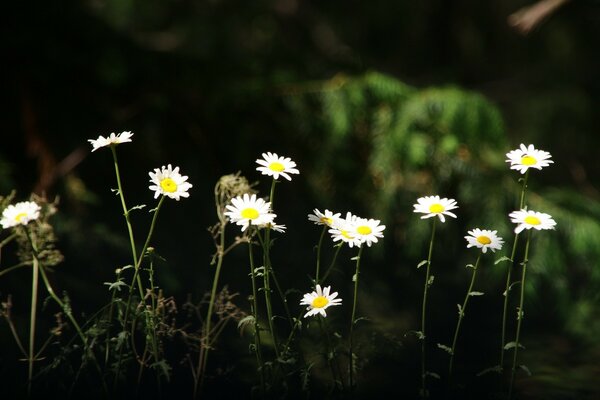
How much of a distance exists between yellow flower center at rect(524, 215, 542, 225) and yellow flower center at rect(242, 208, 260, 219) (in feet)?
1.23

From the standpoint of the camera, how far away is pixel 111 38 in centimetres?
220

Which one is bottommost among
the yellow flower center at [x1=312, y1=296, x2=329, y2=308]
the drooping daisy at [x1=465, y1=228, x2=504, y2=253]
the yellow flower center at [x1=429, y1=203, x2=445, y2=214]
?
the yellow flower center at [x1=312, y1=296, x2=329, y2=308]

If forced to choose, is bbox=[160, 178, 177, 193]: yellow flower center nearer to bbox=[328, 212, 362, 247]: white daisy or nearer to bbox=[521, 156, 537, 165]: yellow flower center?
bbox=[328, 212, 362, 247]: white daisy

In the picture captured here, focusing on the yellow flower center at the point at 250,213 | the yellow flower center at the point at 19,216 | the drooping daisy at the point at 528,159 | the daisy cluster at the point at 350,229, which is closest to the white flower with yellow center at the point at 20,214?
the yellow flower center at the point at 19,216

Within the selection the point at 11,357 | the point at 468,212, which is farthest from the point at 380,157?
the point at 11,357

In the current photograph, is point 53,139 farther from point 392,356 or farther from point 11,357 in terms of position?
point 392,356

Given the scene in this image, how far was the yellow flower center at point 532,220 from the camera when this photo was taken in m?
1.00

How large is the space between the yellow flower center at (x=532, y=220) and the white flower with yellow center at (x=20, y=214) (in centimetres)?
66

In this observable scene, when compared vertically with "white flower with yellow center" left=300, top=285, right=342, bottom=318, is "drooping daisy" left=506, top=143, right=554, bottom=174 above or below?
above

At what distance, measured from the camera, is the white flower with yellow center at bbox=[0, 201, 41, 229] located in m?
0.95

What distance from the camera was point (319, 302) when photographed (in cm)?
104

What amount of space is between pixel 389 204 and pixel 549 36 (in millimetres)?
1500

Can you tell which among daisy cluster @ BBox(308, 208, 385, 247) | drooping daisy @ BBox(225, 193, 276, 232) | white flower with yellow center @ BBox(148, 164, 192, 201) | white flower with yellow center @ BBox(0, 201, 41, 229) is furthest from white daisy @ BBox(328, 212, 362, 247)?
white flower with yellow center @ BBox(0, 201, 41, 229)

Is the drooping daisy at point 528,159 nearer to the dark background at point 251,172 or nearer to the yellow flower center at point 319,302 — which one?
the yellow flower center at point 319,302
